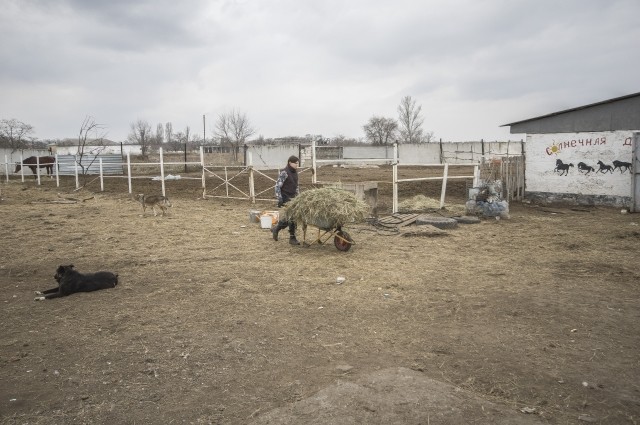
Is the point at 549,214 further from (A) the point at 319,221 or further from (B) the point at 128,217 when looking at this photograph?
(B) the point at 128,217

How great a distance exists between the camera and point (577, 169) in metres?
14.2

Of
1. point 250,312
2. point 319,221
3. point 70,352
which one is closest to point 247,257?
point 319,221

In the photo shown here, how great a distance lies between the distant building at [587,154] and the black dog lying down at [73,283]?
534 inches

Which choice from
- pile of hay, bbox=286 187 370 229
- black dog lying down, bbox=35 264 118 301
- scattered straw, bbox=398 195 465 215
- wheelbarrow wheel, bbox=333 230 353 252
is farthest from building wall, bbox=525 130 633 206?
black dog lying down, bbox=35 264 118 301

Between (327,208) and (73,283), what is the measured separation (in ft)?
13.1

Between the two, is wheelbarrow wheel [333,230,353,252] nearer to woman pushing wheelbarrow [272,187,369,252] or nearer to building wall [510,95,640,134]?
woman pushing wheelbarrow [272,187,369,252]

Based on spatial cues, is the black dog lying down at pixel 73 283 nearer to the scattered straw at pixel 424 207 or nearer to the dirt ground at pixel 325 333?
the dirt ground at pixel 325 333

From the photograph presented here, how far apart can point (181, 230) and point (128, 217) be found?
2.84 m

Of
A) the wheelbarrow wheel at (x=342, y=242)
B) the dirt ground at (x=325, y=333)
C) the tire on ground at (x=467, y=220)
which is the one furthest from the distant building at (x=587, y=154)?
the wheelbarrow wheel at (x=342, y=242)


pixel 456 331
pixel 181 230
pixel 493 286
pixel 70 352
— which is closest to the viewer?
pixel 70 352

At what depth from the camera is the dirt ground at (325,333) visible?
312 cm

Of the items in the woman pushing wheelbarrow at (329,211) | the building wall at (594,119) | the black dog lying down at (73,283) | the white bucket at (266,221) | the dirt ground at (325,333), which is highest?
the building wall at (594,119)

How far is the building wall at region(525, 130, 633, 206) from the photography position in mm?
13320

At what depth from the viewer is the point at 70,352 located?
156 inches
